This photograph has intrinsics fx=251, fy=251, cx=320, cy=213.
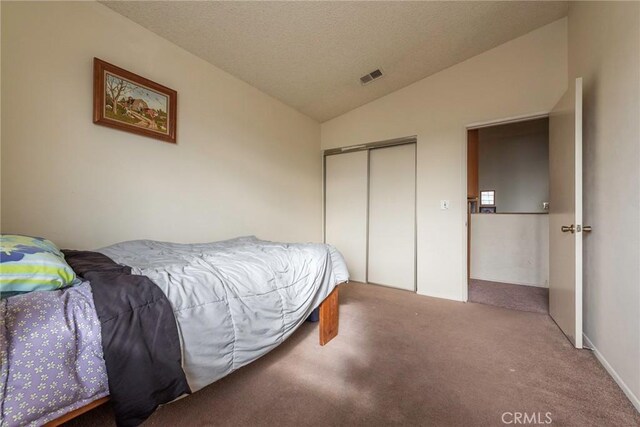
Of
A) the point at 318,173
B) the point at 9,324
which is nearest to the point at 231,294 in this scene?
the point at 9,324

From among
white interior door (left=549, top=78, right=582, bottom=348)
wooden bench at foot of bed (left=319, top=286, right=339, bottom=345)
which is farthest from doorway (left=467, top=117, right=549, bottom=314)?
wooden bench at foot of bed (left=319, top=286, right=339, bottom=345)

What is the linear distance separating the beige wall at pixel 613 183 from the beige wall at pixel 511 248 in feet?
5.79

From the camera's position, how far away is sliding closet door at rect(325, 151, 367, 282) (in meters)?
3.56

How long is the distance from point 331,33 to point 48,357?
101 inches

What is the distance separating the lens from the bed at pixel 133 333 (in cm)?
67

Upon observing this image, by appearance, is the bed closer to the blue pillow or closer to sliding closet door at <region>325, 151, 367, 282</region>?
the blue pillow

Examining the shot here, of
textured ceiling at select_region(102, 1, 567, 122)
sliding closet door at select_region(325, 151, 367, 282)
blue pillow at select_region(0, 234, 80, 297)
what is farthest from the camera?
sliding closet door at select_region(325, 151, 367, 282)

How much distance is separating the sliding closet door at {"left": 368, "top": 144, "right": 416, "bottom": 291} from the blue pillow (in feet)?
9.94

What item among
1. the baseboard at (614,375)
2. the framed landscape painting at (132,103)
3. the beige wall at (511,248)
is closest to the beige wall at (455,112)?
the baseboard at (614,375)

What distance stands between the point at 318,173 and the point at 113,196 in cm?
261

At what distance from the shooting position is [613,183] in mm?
1471

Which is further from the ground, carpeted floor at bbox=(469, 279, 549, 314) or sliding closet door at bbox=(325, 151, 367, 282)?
sliding closet door at bbox=(325, 151, 367, 282)

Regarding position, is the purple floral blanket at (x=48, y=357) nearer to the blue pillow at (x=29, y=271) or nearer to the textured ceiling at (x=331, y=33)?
the blue pillow at (x=29, y=271)

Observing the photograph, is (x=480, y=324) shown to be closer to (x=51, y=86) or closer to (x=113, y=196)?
(x=113, y=196)
